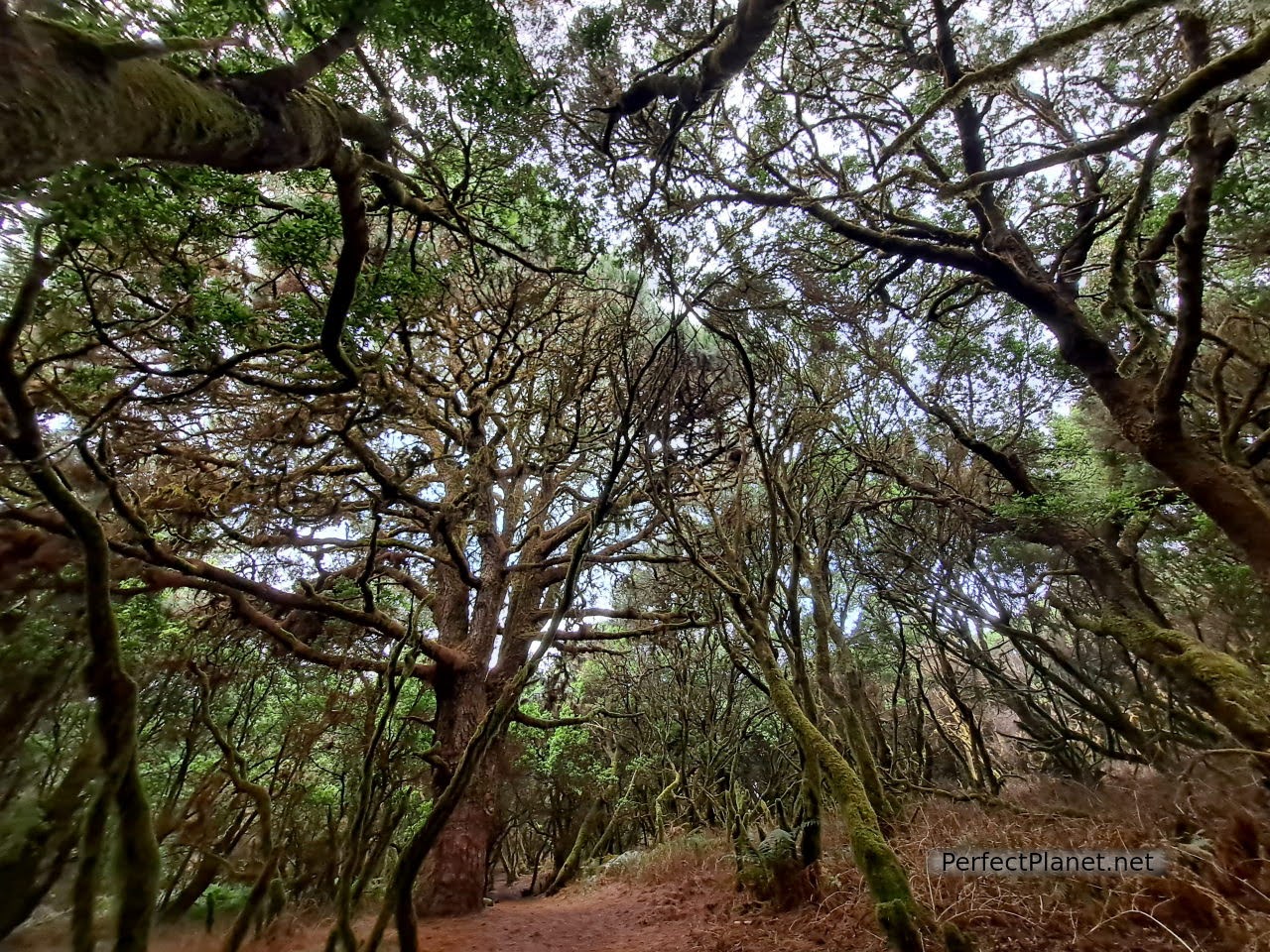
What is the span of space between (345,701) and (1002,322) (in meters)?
9.36

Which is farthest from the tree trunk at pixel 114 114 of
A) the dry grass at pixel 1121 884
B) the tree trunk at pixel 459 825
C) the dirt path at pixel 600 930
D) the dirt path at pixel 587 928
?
the dirt path at pixel 587 928

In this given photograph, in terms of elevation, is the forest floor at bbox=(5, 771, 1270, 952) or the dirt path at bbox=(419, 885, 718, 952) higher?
the forest floor at bbox=(5, 771, 1270, 952)

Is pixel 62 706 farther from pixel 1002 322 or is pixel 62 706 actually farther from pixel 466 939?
pixel 1002 322

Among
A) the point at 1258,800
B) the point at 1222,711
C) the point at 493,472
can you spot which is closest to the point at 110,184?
the point at 493,472

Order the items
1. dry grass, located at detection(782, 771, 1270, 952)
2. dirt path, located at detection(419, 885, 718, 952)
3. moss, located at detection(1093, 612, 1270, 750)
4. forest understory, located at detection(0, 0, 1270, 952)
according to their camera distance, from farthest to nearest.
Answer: dirt path, located at detection(419, 885, 718, 952), moss, located at detection(1093, 612, 1270, 750), dry grass, located at detection(782, 771, 1270, 952), forest understory, located at detection(0, 0, 1270, 952)

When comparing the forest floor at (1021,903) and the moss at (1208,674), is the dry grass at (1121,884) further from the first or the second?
the moss at (1208,674)

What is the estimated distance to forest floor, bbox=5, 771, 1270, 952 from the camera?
8.15 ft

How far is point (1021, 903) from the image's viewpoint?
3064mm

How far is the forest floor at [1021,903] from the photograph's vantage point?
97.8 inches

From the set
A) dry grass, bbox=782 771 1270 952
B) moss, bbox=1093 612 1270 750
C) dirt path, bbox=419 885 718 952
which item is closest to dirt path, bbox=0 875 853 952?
dirt path, bbox=419 885 718 952

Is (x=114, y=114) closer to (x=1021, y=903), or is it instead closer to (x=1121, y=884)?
(x=1021, y=903)

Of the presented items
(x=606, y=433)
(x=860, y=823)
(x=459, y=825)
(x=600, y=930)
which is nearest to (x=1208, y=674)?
(x=860, y=823)

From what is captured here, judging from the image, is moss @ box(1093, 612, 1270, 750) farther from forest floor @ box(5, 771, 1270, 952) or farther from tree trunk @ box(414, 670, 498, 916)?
tree trunk @ box(414, 670, 498, 916)

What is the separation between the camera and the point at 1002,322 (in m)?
7.12
